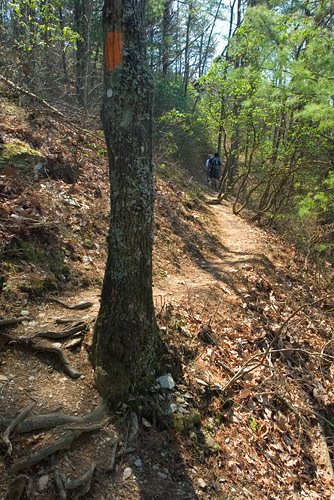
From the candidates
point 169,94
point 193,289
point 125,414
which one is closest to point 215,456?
point 125,414

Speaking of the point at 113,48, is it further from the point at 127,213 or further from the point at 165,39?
the point at 165,39

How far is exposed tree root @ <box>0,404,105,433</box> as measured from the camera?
9.68ft

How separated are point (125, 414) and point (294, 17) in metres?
8.85

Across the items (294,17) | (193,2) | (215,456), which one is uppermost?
(193,2)

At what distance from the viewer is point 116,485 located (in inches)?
116

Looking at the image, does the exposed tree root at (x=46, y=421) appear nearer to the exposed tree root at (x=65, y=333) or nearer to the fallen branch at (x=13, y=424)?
the fallen branch at (x=13, y=424)

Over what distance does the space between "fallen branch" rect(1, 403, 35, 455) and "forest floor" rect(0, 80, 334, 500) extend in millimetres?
35

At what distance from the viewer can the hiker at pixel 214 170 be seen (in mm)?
16273

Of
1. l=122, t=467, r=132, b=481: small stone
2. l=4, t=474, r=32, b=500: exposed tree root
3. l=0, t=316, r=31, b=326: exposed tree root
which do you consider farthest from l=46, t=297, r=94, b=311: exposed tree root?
l=4, t=474, r=32, b=500: exposed tree root

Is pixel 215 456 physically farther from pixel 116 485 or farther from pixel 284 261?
pixel 284 261

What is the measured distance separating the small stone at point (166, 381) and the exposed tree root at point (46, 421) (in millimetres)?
852

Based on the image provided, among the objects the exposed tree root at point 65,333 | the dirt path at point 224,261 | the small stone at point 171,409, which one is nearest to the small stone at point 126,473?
the small stone at point 171,409

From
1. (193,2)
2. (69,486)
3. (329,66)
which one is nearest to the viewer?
(69,486)

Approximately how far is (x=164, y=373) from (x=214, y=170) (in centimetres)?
1396
